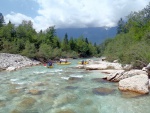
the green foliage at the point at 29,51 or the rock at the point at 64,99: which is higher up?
the green foliage at the point at 29,51

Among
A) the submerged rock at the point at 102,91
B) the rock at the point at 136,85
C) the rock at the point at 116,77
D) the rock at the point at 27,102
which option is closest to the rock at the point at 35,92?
the rock at the point at 27,102

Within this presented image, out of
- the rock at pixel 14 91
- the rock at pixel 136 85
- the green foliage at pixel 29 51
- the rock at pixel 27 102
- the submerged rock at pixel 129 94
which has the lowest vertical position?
the rock at pixel 27 102

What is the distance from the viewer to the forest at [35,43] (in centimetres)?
5091

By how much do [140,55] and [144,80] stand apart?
30.8 feet

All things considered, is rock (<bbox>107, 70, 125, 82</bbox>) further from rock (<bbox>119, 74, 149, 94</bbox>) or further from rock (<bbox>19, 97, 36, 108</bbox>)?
rock (<bbox>19, 97, 36, 108</bbox>)

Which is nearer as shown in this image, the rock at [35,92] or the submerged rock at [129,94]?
the submerged rock at [129,94]

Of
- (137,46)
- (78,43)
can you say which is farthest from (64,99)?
(78,43)

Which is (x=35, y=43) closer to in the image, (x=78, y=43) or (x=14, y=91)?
(x=78, y=43)

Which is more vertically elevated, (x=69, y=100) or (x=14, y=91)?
(x=14, y=91)

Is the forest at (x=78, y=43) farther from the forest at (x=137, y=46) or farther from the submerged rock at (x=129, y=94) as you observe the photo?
the submerged rock at (x=129, y=94)

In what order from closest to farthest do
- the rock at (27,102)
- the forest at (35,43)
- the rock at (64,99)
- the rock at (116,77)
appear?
the rock at (27,102), the rock at (64,99), the rock at (116,77), the forest at (35,43)

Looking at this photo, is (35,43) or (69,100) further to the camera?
(35,43)

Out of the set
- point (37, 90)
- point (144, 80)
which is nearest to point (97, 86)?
point (144, 80)

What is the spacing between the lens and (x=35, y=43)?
64000mm
